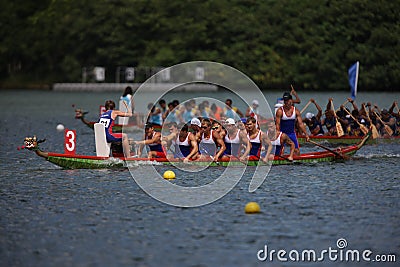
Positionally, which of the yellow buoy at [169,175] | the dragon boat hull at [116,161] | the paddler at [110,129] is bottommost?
the yellow buoy at [169,175]

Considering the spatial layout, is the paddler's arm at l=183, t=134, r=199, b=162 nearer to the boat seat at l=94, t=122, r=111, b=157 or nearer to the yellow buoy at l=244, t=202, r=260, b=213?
the boat seat at l=94, t=122, r=111, b=157

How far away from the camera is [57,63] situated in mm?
100688

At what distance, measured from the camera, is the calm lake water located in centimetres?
1529

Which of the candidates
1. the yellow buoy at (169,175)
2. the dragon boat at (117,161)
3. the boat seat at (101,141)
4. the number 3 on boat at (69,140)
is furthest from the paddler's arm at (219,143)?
the number 3 on boat at (69,140)

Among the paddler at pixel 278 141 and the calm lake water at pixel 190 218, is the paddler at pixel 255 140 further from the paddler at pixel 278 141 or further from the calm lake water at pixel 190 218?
the calm lake water at pixel 190 218

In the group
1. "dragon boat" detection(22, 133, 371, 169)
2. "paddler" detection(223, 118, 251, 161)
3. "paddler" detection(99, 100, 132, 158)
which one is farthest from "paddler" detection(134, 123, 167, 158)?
"paddler" detection(223, 118, 251, 161)

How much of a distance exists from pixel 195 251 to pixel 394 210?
5.60 metres

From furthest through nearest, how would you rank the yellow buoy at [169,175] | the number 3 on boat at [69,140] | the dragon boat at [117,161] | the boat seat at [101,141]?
the boat seat at [101,141] → the dragon boat at [117,161] → the yellow buoy at [169,175] → the number 3 on boat at [69,140]

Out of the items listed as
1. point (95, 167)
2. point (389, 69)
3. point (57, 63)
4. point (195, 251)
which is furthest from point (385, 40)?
point (195, 251)

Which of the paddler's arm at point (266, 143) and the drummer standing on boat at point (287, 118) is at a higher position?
the drummer standing on boat at point (287, 118)

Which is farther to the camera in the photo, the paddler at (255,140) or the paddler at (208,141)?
the paddler at (208,141)

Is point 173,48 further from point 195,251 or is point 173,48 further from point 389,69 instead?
point 195,251

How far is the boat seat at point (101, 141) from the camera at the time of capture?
947 inches

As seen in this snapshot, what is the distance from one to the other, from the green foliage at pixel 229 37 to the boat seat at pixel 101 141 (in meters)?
62.1
